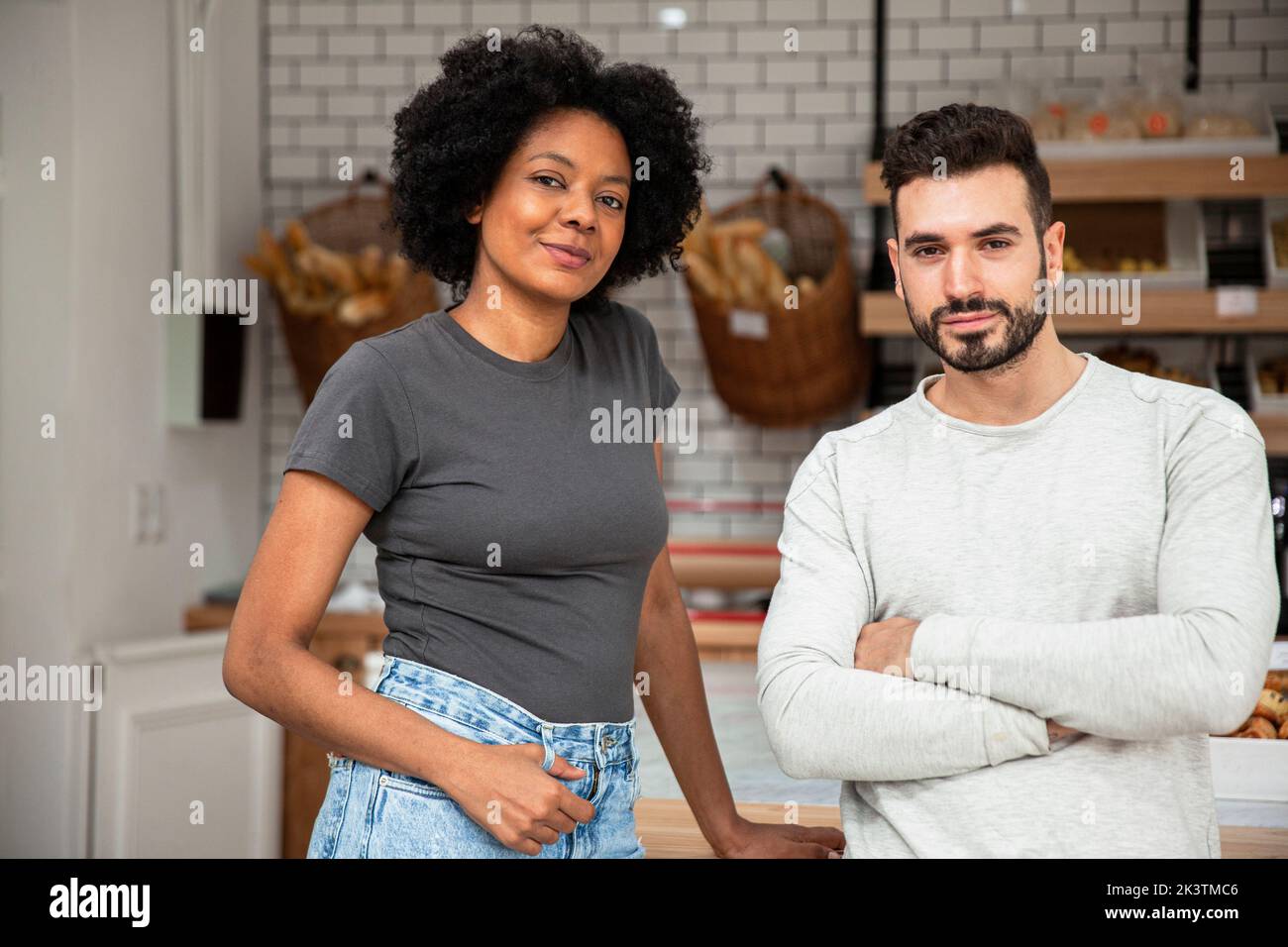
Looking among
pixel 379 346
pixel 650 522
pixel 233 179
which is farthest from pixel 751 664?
pixel 233 179

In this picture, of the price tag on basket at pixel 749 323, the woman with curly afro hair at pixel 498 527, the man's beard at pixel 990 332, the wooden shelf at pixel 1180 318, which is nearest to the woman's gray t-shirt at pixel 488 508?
the woman with curly afro hair at pixel 498 527

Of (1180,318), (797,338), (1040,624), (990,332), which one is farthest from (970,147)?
(797,338)

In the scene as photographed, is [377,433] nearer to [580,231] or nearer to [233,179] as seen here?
[580,231]

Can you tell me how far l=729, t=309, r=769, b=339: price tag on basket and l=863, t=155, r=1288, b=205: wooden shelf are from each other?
0.77 meters

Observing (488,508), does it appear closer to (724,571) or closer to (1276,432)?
(724,571)

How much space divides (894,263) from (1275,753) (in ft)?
2.65

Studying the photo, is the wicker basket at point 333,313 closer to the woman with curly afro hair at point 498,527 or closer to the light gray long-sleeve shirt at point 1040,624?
the woman with curly afro hair at point 498,527

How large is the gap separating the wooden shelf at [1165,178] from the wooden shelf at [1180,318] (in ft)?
0.68

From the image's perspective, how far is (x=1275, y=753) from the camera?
156cm

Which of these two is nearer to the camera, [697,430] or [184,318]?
[184,318]

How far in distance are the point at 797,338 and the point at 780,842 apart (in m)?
2.09

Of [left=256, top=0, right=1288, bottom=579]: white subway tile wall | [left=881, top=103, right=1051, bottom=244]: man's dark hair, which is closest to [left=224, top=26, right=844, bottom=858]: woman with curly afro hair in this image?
[left=881, top=103, right=1051, bottom=244]: man's dark hair

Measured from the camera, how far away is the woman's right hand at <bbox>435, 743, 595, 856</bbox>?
1169 millimetres
